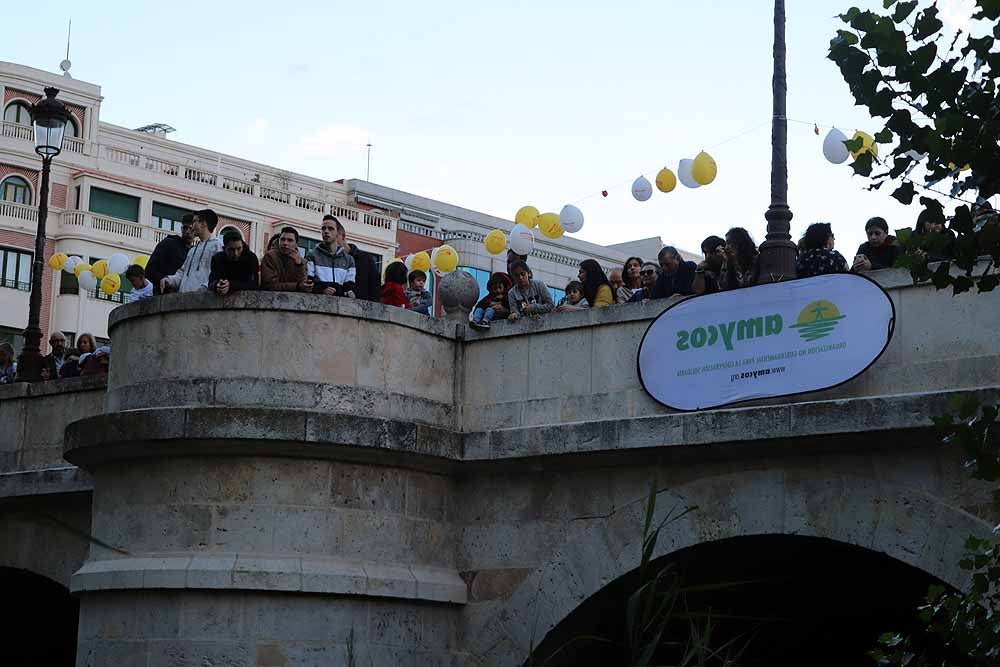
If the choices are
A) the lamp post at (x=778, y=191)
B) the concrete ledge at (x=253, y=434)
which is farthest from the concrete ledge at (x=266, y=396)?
the lamp post at (x=778, y=191)

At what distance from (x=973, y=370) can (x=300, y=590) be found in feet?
15.6

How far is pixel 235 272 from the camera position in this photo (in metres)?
12.1

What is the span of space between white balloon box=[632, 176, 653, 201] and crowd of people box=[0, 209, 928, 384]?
4.78 metres

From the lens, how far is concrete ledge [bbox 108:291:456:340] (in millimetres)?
11938

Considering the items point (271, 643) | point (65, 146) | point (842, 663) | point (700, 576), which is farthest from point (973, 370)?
point (65, 146)

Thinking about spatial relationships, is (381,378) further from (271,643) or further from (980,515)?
(980,515)

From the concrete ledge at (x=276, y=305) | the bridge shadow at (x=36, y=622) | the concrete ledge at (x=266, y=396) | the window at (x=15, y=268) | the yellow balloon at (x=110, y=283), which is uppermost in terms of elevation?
the window at (x=15, y=268)

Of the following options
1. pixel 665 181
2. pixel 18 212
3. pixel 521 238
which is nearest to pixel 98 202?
pixel 18 212

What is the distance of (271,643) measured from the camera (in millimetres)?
11500

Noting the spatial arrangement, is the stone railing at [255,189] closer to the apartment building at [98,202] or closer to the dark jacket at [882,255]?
the apartment building at [98,202]

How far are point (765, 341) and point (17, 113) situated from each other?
41.8 m

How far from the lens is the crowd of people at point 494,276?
11234 millimetres

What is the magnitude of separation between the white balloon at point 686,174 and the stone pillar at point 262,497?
A: 500 centimetres

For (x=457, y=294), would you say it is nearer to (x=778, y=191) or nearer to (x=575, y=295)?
(x=575, y=295)
